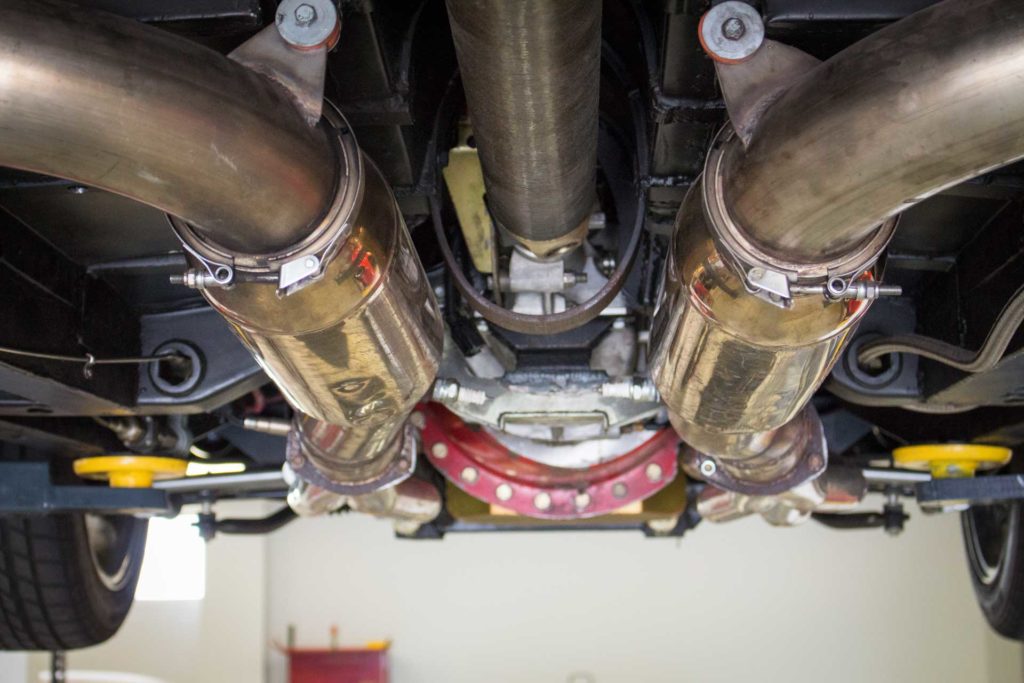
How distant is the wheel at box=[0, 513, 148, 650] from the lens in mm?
1683

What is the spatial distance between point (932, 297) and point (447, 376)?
61 centimetres

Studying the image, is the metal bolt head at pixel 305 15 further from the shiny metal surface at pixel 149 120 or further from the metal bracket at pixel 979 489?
the metal bracket at pixel 979 489

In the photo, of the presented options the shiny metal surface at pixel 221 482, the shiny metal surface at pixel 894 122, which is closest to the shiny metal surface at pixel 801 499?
the shiny metal surface at pixel 221 482

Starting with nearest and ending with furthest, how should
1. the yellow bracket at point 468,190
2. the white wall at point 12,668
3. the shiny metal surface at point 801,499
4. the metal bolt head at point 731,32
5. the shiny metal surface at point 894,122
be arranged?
the shiny metal surface at point 894,122 < the metal bolt head at point 731,32 < the yellow bracket at point 468,190 < the shiny metal surface at point 801,499 < the white wall at point 12,668

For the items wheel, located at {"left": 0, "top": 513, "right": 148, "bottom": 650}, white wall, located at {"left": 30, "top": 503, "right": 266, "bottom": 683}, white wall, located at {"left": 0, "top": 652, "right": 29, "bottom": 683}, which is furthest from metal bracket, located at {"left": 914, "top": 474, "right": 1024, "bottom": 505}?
white wall, located at {"left": 30, "top": 503, "right": 266, "bottom": 683}

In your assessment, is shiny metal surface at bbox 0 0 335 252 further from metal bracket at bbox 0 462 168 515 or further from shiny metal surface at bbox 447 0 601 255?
metal bracket at bbox 0 462 168 515

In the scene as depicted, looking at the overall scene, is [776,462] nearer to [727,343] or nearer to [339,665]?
[727,343]

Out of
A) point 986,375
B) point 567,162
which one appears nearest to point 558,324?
point 567,162

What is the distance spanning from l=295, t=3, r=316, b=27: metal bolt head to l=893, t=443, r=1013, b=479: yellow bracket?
121 cm

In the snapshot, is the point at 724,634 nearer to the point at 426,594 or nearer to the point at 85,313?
the point at 426,594

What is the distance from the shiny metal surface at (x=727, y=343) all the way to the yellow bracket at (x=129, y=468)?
0.87 m

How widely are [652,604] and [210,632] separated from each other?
1.95 m

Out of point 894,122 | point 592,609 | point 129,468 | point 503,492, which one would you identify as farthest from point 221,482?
point 592,609

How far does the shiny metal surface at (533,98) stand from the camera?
68 centimetres
